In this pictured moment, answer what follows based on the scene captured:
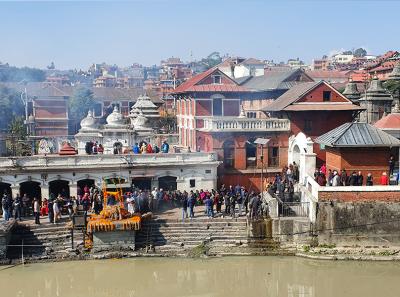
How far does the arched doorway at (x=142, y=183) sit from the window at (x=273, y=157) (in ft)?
22.1

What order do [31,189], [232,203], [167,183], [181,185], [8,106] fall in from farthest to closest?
[8,106]
[167,183]
[181,185]
[31,189]
[232,203]

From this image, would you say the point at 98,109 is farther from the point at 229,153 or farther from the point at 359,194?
the point at 359,194

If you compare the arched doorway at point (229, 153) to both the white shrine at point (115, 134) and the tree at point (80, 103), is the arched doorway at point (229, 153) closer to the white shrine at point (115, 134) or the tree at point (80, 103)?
the white shrine at point (115, 134)

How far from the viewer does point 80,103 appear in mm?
64562

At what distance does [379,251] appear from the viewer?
20781mm

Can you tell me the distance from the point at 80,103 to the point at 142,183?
133 feet

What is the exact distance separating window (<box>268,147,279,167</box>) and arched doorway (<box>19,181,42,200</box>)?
12.0 m

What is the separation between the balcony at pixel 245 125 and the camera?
27672mm

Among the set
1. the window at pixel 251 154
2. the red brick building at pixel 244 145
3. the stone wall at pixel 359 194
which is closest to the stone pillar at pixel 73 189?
the red brick building at pixel 244 145

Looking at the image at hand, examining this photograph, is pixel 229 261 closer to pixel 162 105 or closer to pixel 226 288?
pixel 226 288

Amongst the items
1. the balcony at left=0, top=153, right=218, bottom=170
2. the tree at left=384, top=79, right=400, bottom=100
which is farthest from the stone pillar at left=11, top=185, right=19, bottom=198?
the tree at left=384, top=79, right=400, bottom=100

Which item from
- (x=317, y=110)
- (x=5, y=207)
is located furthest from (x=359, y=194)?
(x=5, y=207)

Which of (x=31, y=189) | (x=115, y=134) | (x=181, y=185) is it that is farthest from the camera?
(x=115, y=134)

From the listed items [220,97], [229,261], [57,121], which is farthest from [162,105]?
[229,261]
